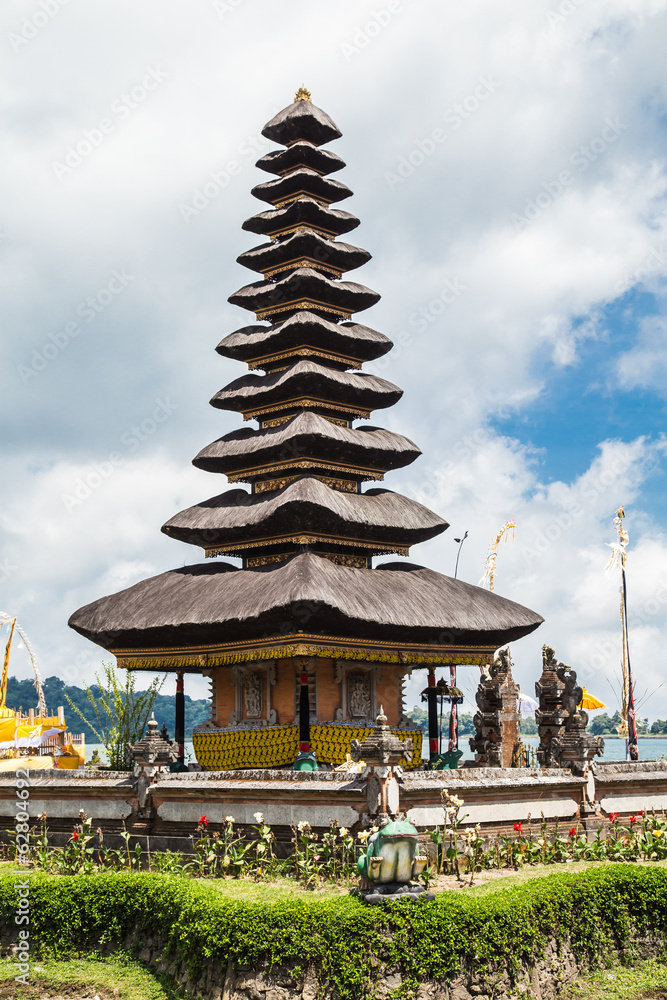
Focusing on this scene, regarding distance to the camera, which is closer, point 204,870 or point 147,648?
point 204,870

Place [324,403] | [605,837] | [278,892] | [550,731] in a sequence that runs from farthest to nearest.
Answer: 1. [324,403]
2. [550,731]
3. [605,837]
4. [278,892]

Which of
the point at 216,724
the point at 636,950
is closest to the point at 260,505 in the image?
the point at 216,724

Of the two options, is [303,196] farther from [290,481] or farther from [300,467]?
[290,481]

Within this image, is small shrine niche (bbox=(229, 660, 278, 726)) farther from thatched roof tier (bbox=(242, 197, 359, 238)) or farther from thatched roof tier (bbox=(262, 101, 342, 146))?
thatched roof tier (bbox=(262, 101, 342, 146))

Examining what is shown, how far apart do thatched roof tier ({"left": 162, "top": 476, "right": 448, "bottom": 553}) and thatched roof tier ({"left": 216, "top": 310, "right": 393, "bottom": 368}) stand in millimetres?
4407

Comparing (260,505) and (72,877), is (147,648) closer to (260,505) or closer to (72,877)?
(260,505)

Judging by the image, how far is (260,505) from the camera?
26094 millimetres

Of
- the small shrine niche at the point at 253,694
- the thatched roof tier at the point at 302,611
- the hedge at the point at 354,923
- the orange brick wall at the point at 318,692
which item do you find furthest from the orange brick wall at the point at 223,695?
the hedge at the point at 354,923

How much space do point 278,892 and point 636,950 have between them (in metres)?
5.79

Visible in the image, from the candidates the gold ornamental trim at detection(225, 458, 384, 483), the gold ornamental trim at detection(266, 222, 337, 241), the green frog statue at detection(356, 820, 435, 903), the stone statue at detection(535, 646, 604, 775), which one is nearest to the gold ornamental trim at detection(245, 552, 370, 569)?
the gold ornamental trim at detection(225, 458, 384, 483)

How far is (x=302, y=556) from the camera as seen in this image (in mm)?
24359

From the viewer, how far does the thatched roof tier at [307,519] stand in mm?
25203

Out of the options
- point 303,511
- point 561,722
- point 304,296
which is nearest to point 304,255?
point 304,296

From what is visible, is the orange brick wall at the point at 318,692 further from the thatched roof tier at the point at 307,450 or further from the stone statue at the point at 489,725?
the thatched roof tier at the point at 307,450
